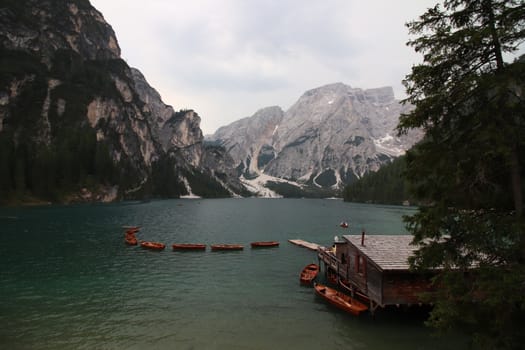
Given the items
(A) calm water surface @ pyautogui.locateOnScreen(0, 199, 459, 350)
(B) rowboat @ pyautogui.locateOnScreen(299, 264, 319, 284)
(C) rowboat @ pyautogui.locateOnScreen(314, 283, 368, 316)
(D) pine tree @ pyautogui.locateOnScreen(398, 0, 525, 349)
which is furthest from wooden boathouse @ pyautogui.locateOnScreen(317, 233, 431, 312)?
(D) pine tree @ pyautogui.locateOnScreen(398, 0, 525, 349)

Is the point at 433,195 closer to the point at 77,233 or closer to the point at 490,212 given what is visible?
the point at 490,212

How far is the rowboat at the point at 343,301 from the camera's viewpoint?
2894 cm

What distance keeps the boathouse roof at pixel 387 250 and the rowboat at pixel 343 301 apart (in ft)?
15.5

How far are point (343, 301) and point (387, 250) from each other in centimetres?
616

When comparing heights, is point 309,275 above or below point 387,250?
below

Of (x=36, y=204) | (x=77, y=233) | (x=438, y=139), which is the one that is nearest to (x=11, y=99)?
(x=36, y=204)

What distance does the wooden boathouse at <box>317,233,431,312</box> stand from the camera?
86.1 feet

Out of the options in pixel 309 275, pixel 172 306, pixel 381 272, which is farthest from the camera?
pixel 309 275

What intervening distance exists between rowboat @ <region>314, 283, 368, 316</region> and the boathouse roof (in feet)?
15.5

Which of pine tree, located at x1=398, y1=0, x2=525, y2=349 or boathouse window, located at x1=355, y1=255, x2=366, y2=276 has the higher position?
pine tree, located at x1=398, y1=0, x2=525, y2=349

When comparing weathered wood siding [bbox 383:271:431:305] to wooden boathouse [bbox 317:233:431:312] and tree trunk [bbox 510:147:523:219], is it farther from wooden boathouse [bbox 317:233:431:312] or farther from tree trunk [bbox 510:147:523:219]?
tree trunk [bbox 510:147:523:219]

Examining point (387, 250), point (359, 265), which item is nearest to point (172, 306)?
point (359, 265)

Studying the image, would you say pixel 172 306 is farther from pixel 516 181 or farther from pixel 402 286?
pixel 516 181

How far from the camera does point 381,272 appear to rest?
86.4 ft
